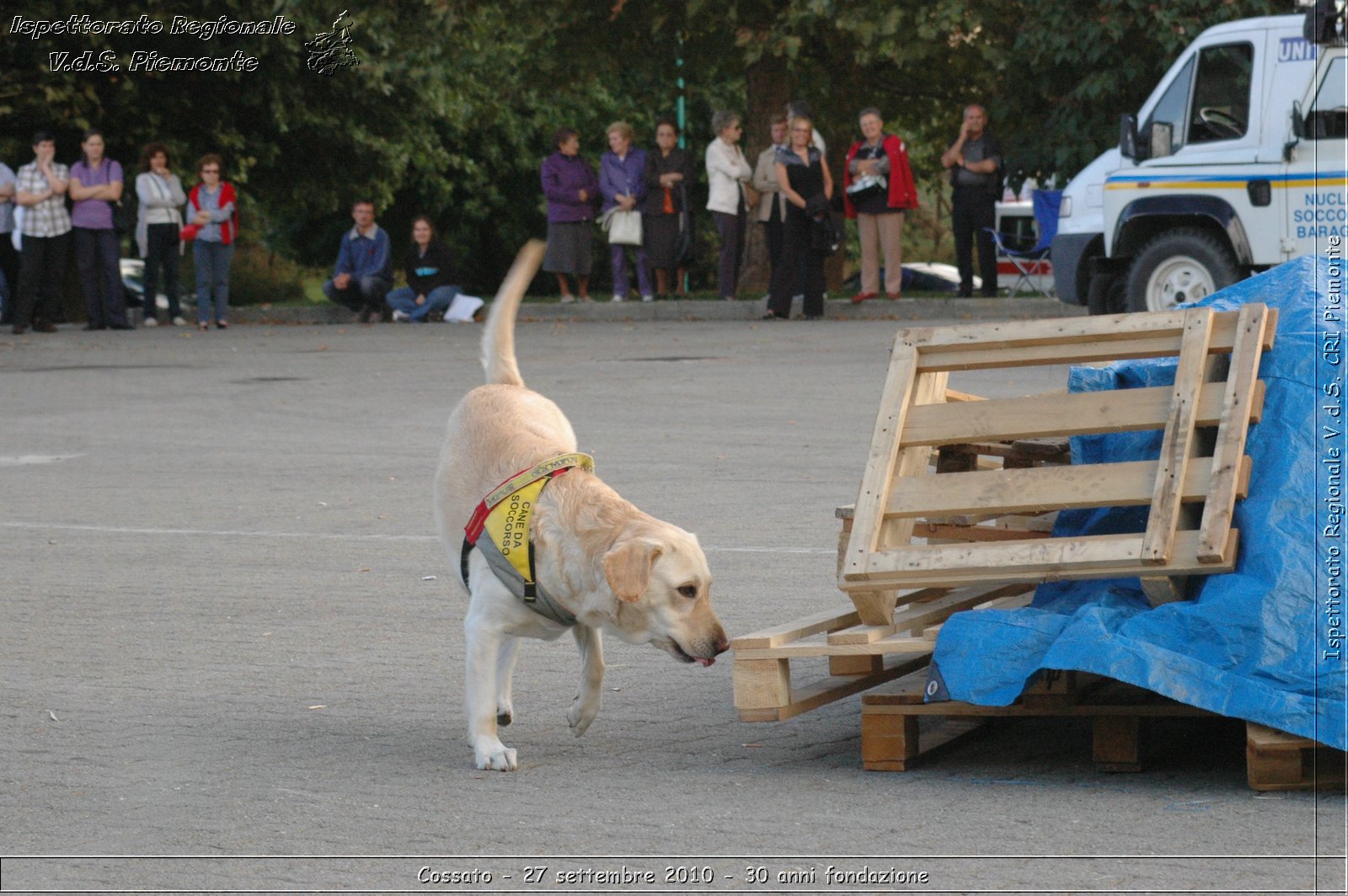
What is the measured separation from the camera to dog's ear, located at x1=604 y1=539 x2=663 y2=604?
16.4 feet

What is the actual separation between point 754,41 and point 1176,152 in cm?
991

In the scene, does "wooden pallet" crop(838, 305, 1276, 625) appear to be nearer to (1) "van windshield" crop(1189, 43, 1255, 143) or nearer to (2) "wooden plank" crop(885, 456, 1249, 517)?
(2) "wooden plank" crop(885, 456, 1249, 517)

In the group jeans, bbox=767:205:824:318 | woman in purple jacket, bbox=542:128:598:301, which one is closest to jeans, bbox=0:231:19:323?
woman in purple jacket, bbox=542:128:598:301

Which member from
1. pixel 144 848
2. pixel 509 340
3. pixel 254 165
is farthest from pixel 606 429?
pixel 254 165

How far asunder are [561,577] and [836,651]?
80cm

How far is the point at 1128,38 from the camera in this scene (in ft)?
78.4

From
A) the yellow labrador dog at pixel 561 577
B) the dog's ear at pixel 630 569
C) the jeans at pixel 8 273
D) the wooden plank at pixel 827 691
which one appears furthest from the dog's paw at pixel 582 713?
the jeans at pixel 8 273

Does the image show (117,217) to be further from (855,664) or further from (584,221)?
(855,664)

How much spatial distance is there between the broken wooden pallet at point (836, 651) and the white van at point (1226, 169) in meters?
10.4

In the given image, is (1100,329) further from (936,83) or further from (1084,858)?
(936,83)

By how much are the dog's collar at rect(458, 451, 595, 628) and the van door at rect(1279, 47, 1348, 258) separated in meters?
11.2

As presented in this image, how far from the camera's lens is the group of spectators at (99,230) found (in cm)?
2214

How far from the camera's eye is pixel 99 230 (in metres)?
22.5

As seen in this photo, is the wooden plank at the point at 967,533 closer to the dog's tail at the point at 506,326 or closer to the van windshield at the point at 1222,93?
the dog's tail at the point at 506,326
